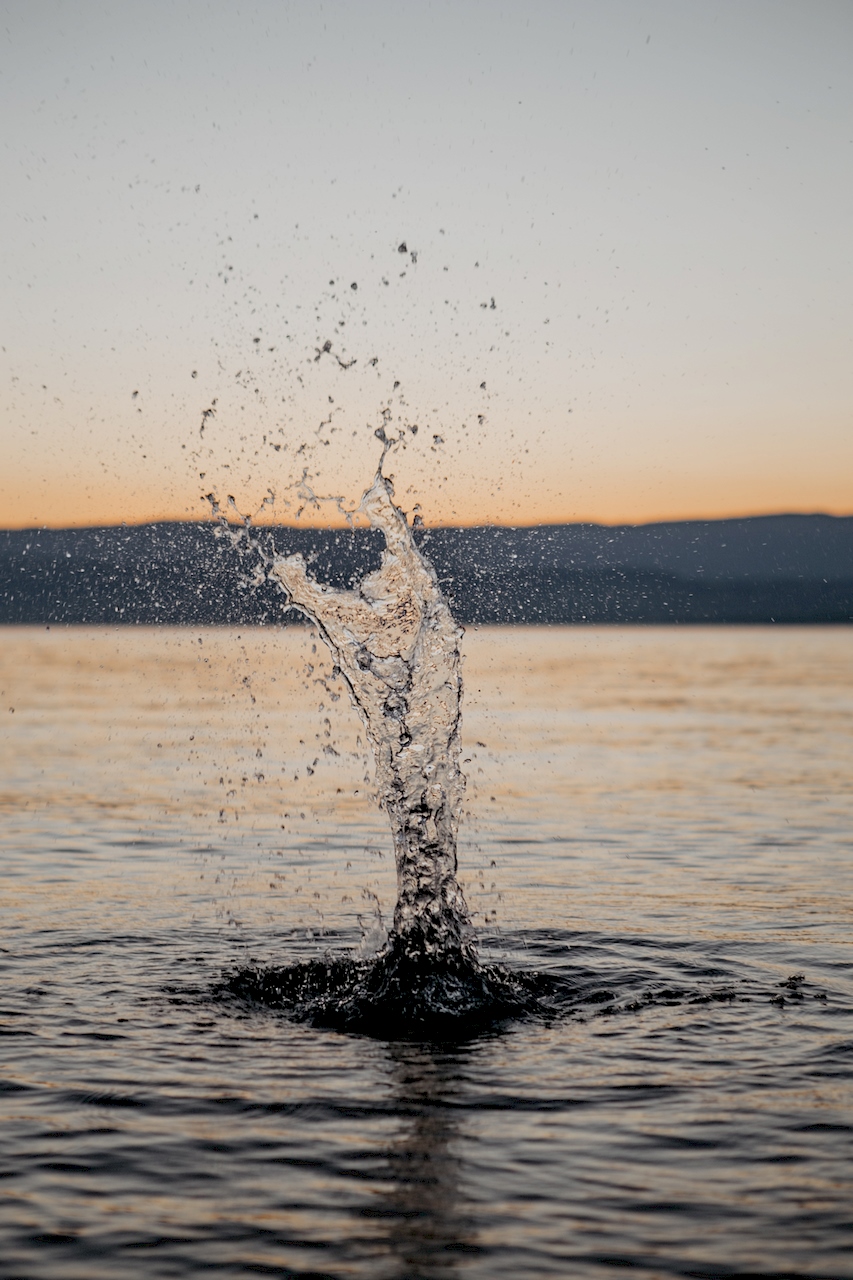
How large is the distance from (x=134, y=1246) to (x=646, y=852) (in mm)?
13791

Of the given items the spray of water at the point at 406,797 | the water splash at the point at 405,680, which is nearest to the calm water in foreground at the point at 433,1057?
the spray of water at the point at 406,797

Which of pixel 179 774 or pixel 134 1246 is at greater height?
pixel 179 774

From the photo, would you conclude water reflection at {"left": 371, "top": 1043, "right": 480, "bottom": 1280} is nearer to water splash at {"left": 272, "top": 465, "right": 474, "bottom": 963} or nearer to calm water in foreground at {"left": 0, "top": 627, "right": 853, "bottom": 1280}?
calm water in foreground at {"left": 0, "top": 627, "right": 853, "bottom": 1280}

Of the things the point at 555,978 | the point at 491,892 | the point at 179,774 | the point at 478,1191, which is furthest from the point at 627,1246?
the point at 179,774

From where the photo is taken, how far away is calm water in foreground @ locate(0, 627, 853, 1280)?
273 inches

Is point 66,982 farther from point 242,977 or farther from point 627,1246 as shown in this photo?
point 627,1246

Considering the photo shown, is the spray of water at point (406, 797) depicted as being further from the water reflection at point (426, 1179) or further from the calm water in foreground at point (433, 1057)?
the water reflection at point (426, 1179)

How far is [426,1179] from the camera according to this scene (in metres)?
7.55

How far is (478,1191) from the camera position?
743cm

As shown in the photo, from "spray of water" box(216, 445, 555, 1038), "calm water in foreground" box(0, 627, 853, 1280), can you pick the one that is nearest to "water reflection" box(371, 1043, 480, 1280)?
"calm water in foreground" box(0, 627, 853, 1280)

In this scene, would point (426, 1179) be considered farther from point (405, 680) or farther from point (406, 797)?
point (405, 680)

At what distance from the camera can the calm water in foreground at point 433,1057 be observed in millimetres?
6926

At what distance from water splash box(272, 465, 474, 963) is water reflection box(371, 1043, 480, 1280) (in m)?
3.18

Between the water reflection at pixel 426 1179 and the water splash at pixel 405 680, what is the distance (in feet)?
10.4
